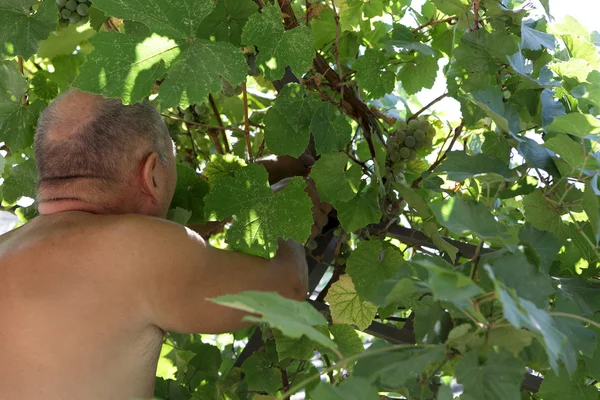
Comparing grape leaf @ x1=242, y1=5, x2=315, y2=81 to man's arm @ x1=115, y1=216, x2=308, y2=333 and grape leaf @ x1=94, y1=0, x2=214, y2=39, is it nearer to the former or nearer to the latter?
grape leaf @ x1=94, y1=0, x2=214, y2=39

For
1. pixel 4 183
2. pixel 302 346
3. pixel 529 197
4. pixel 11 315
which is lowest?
pixel 302 346

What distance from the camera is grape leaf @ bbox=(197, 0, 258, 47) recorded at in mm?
1710

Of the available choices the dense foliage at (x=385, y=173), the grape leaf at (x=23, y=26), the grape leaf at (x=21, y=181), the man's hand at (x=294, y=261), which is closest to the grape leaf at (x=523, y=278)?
the dense foliage at (x=385, y=173)

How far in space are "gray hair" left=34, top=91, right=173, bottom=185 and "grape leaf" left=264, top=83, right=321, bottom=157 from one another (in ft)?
0.94

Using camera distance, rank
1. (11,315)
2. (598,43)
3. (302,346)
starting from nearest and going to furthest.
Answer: (11,315)
(598,43)
(302,346)

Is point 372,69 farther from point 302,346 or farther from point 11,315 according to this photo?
point 11,315

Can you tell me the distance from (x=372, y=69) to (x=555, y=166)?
625mm

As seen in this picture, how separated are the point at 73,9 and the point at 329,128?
2.57 feet

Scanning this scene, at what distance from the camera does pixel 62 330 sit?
156 cm

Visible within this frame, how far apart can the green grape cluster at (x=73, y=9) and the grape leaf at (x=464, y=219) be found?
50.7 inches

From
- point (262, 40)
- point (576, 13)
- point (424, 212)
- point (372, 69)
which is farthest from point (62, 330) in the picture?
point (576, 13)

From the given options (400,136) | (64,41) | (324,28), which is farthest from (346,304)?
(64,41)

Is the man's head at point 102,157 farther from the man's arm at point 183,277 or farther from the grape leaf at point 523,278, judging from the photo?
the grape leaf at point 523,278

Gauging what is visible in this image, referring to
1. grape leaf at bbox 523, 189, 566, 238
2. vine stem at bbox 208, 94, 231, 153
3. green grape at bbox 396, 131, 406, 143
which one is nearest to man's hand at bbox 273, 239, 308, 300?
green grape at bbox 396, 131, 406, 143
